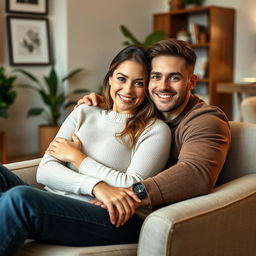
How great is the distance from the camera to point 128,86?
183 cm

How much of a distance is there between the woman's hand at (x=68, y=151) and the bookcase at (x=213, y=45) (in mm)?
3524

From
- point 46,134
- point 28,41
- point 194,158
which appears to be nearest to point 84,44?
point 28,41

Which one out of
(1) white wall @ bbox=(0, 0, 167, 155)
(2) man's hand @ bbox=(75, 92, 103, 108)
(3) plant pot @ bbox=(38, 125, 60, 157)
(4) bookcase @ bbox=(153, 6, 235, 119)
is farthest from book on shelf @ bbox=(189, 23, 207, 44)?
(2) man's hand @ bbox=(75, 92, 103, 108)

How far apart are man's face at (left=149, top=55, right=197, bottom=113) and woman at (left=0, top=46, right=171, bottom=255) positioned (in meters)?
0.05

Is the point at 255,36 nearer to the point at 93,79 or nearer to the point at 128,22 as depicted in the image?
the point at 128,22

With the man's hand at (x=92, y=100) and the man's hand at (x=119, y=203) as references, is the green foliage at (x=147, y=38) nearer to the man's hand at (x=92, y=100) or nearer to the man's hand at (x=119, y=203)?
the man's hand at (x=92, y=100)

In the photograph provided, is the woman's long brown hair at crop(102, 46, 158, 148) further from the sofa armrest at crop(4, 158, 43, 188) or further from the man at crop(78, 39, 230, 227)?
the sofa armrest at crop(4, 158, 43, 188)

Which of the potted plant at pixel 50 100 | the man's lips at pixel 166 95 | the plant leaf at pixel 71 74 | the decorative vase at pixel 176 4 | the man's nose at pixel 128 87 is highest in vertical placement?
the decorative vase at pixel 176 4

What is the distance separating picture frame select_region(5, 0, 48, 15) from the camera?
4.72m

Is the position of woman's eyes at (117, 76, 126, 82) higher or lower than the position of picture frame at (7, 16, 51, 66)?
lower

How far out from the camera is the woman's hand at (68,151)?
172 centimetres

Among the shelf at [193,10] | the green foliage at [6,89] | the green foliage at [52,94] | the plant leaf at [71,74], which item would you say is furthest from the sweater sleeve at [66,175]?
the shelf at [193,10]

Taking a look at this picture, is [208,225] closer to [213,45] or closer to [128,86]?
[128,86]

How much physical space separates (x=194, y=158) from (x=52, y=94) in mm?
3416
